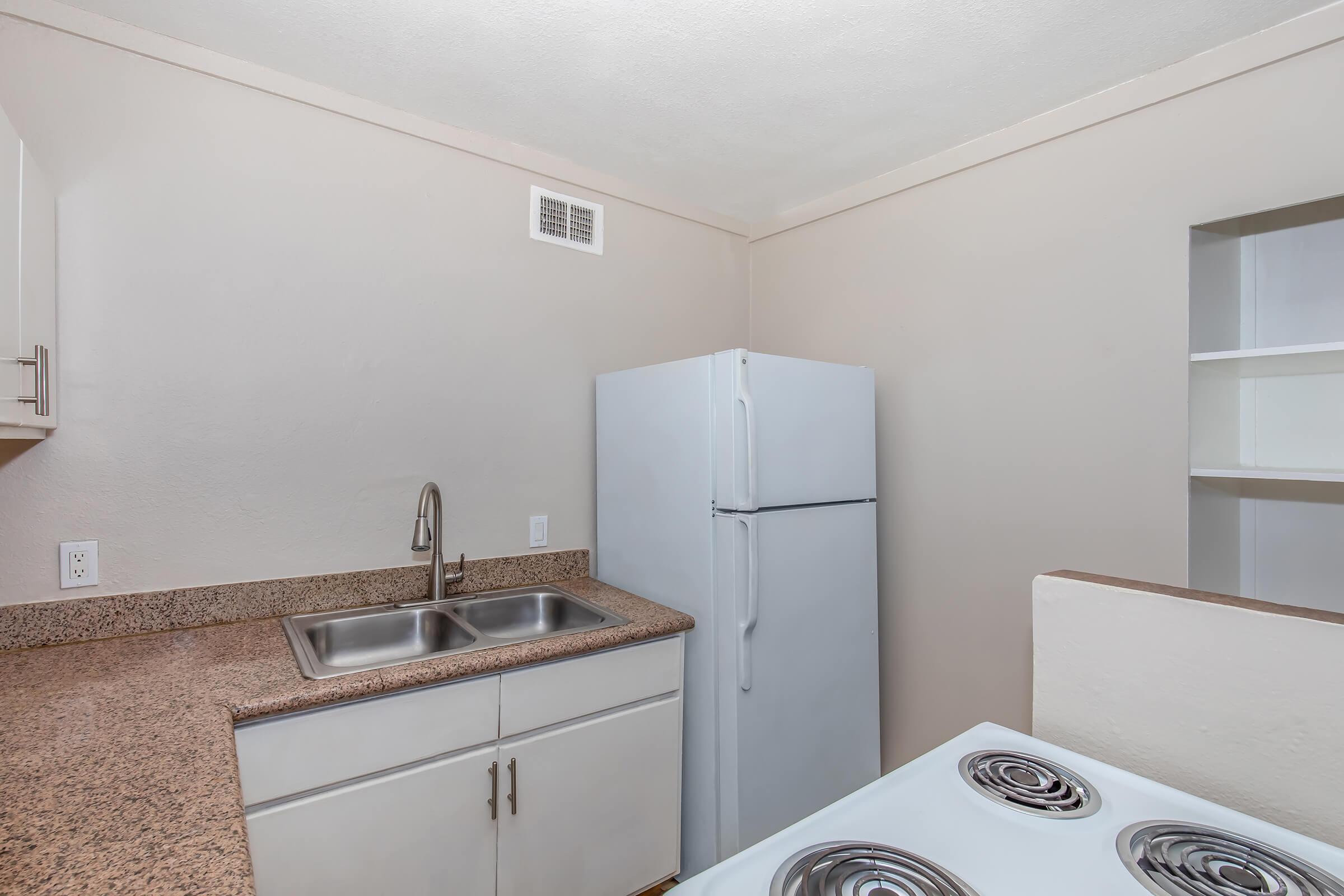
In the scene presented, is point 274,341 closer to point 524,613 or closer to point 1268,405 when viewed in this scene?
point 524,613

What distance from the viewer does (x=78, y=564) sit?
162cm

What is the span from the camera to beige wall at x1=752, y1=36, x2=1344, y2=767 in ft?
5.75

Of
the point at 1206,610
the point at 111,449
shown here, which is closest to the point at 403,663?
the point at 111,449

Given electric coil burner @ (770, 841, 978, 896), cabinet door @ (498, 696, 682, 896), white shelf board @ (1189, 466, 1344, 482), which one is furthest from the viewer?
cabinet door @ (498, 696, 682, 896)

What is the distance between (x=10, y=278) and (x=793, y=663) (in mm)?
2129

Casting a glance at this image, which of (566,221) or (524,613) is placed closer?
(524,613)

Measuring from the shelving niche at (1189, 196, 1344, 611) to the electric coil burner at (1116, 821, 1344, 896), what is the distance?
1252 millimetres

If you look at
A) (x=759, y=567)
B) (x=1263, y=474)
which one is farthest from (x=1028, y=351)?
(x=759, y=567)

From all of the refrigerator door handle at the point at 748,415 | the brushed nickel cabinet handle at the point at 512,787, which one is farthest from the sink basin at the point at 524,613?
the refrigerator door handle at the point at 748,415

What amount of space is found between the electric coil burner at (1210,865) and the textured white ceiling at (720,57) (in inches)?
69.6

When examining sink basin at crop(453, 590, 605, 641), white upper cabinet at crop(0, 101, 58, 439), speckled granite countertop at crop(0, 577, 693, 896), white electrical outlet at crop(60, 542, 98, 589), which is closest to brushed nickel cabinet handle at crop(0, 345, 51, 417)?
white upper cabinet at crop(0, 101, 58, 439)

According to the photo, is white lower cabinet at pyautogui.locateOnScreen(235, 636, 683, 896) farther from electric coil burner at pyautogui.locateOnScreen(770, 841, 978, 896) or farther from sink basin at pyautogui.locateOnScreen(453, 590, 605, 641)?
electric coil burner at pyautogui.locateOnScreen(770, 841, 978, 896)

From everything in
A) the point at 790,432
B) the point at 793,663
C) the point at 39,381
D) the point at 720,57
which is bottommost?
the point at 793,663

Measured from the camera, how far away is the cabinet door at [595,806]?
164 centimetres
